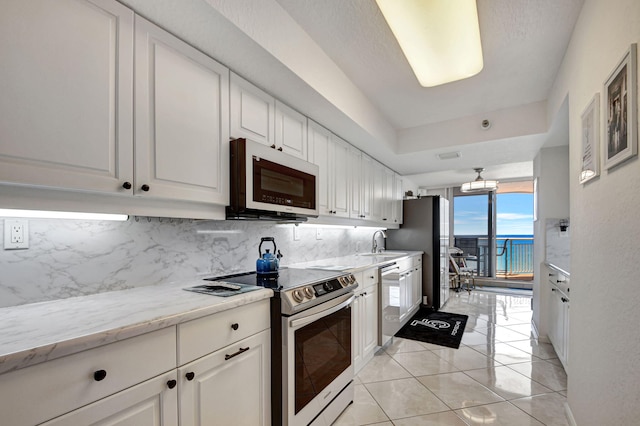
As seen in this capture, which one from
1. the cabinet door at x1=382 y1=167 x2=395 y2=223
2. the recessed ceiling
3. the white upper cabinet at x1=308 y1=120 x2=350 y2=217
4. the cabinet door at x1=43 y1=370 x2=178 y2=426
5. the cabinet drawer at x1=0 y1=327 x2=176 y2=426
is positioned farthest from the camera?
the cabinet door at x1=382 y1=167 x2=395 y2=223

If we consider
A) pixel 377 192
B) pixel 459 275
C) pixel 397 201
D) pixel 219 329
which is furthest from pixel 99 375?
pixel 459 275

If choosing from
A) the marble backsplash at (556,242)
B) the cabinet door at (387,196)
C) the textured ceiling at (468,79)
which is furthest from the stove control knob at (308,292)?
the marble backsplash at (556,242)

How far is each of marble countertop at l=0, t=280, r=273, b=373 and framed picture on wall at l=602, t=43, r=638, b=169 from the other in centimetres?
167

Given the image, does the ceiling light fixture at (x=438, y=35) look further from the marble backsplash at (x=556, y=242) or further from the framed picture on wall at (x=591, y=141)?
the marble backsplash at (x=556, y=242)

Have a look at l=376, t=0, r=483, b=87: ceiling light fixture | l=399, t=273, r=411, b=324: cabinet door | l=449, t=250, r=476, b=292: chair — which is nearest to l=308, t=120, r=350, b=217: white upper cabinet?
l=376, t=0, r=483, b=87: ceiling light fixture

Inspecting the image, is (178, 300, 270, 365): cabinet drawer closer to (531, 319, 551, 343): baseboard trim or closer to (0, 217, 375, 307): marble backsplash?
(0, 217, 375, 307): marble backsplash

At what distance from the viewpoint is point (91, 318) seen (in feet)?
3.47

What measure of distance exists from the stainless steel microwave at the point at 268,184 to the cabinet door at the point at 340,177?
22.1 inches

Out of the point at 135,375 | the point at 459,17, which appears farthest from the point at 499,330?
the point at 135,375

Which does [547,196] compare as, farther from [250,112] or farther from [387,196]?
[250,112]

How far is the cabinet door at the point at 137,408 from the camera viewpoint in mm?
884

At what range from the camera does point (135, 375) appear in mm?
1018

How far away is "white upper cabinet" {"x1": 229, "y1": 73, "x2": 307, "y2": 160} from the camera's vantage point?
1884 mm

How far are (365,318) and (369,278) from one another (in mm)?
376
